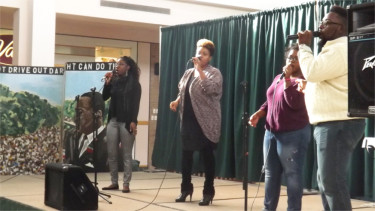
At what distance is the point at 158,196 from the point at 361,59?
10.8 ft

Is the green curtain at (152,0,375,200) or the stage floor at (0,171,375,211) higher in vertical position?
the green curtain at (152,0,375,200)

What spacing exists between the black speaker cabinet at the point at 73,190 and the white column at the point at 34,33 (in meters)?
3.08

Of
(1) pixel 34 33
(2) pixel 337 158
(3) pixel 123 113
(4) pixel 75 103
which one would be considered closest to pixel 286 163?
(2) pixel 337 158

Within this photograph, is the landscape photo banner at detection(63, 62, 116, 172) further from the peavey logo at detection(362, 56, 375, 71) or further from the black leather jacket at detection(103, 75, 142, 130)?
the peavey logo at detection(362, 56, 375, 71)

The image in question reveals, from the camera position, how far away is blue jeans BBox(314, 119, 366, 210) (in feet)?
8.38

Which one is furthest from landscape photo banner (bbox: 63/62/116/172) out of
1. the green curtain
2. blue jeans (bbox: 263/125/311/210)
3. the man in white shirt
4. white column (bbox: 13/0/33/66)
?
the man in white shirt

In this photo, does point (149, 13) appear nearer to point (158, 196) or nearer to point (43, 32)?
point (43, 32)

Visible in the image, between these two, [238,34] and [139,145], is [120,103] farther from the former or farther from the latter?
[139,145]

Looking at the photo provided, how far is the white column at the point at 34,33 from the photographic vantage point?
6926 mm

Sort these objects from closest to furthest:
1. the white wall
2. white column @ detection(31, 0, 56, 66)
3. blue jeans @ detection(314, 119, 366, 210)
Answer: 1. blue jeans @ detection(314, 119, 366, 210)
2. white column @ detection(31, 0, 56, 66)
3. the white wall

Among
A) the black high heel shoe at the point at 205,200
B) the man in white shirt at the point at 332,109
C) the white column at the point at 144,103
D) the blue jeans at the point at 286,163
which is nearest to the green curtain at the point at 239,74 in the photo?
the white column at the point at 144,103

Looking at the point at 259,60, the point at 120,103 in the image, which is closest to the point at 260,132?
the point at 259,60

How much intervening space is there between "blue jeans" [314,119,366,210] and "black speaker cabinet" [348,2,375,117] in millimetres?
428

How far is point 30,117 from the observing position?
22.0 feet
